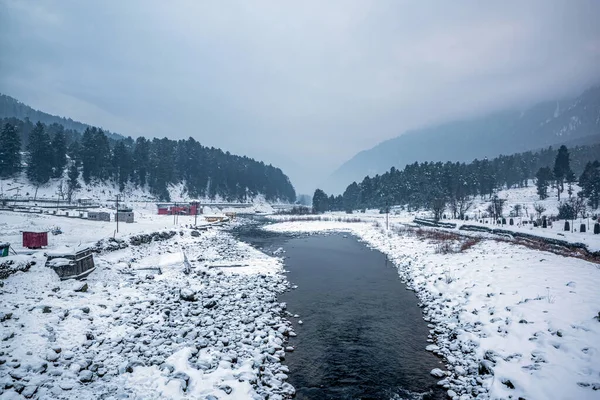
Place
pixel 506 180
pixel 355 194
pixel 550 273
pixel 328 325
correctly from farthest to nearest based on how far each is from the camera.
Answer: pixel 355 194 < pixel 506 180 < pixel 550 273 < pixel 328 325

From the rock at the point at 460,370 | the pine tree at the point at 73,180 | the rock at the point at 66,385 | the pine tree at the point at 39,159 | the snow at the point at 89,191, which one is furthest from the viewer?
the pine tree at the point at 73,180

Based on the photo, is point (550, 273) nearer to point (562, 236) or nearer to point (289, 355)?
point (289, 355)

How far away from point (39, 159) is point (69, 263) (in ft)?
278

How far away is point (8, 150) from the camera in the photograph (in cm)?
6806

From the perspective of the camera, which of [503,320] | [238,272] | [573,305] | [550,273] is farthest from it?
[238,272]

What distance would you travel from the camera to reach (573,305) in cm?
989

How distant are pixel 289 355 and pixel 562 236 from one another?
2933 centimetres

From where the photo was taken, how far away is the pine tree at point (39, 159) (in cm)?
7281

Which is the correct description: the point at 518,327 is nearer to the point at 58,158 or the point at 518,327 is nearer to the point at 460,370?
the point at 460,370

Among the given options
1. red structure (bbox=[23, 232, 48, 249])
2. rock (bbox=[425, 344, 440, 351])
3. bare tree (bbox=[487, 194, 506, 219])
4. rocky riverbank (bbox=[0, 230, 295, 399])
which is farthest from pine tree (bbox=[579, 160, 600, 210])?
red structure (bbox=[23, 232, 48, 249])

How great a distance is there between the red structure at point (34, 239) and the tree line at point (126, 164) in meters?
69.3

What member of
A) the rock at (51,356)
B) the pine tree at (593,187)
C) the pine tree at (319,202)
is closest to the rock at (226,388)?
the rock at (51,356)

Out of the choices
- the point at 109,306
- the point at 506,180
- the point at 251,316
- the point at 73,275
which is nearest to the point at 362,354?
the point at 251,316

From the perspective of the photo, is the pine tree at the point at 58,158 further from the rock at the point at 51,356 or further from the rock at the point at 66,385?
the rock at the point at 66,385
